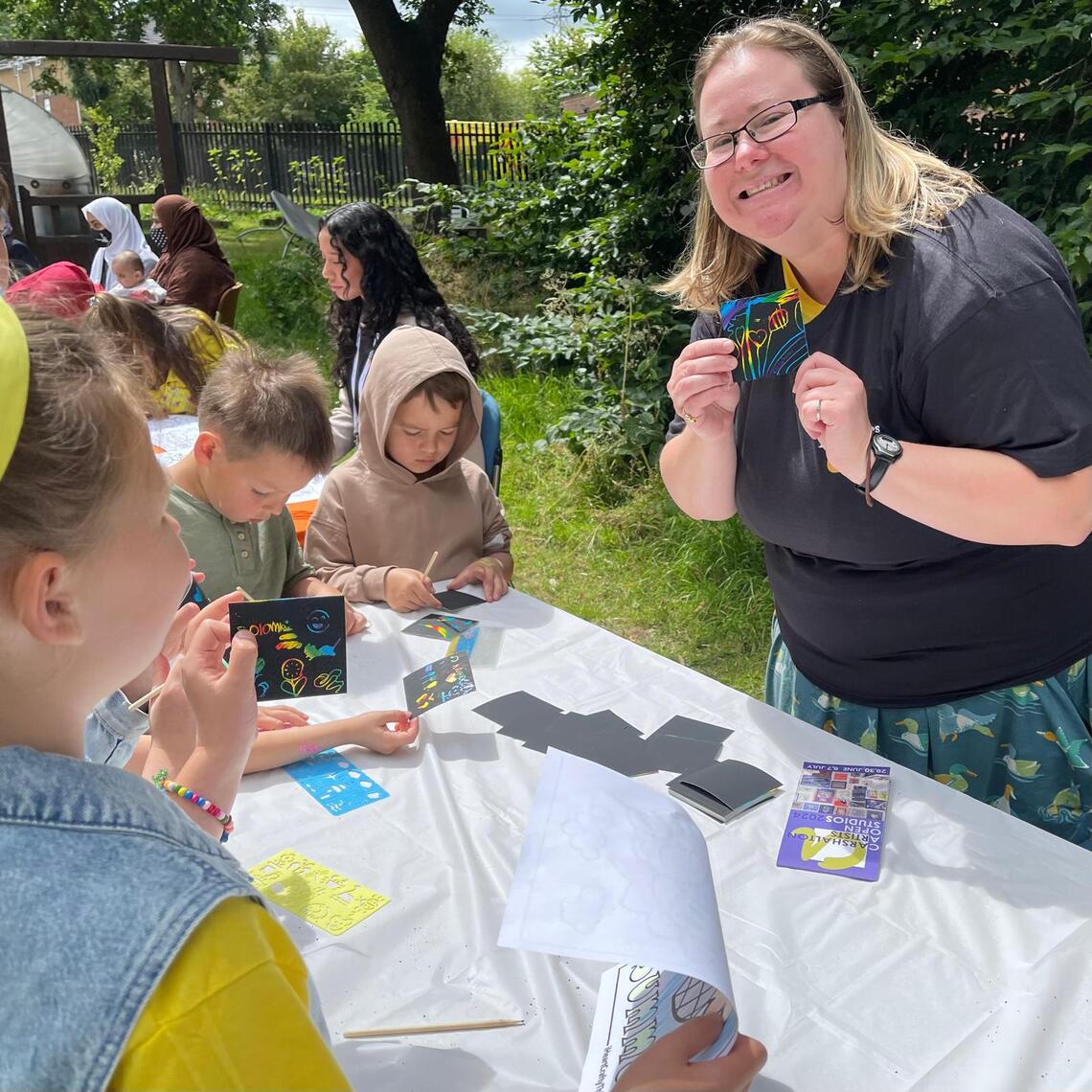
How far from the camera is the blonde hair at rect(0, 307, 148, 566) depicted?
0.76 metres

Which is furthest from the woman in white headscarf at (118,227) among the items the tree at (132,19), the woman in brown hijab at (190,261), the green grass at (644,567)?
the tree at (132,19)

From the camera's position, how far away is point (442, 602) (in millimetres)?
2580

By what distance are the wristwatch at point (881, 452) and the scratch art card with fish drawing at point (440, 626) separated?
43.1 inches

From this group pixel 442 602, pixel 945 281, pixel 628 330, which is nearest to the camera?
pixel 945 281

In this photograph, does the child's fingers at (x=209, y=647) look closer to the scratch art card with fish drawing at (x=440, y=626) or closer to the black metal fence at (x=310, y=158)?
the scratch art card with fish drawing at (x=440, y=626)

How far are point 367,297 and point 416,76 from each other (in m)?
8.46

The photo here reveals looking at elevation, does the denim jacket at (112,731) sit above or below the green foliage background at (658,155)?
below

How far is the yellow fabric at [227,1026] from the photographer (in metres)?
0.64

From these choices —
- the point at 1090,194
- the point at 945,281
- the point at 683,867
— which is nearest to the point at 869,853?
the point at 683,867

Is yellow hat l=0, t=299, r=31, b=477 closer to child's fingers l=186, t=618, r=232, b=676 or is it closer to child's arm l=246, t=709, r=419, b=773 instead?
child's fingers l=186, t=618, r=232, b=676

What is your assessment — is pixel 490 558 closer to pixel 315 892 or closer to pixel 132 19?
pixel 315 892

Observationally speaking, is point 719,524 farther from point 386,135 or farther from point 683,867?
point 386,135

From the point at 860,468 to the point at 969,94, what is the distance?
3242mm

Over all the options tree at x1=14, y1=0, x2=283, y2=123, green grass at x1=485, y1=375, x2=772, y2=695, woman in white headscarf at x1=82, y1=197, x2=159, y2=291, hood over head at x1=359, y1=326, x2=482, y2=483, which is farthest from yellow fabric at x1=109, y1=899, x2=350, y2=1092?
tree at x1=14, y1=0, x2=283, y2=123
